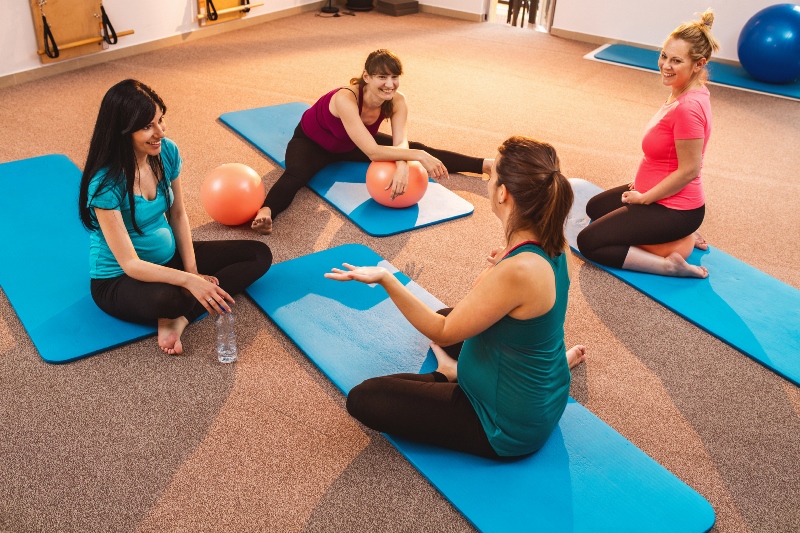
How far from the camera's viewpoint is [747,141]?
187 inches

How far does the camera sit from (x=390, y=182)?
333cm

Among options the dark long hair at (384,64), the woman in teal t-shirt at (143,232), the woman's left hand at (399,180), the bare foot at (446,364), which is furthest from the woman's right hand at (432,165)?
the bare foot at (446,364)

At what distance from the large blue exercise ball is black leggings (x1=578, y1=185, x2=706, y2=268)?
325 centimetres

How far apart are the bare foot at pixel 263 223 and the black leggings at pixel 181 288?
45 centimetres

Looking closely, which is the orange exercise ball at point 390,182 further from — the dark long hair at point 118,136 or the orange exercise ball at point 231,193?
the dark long hair at point 118,136

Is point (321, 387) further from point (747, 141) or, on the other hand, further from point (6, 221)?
point (747, 141)

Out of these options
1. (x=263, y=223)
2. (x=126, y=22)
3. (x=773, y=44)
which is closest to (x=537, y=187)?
(x=263, y=223)

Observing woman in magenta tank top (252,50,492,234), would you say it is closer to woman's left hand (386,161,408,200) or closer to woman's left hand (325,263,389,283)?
woman's left hand (386,161,408,200)

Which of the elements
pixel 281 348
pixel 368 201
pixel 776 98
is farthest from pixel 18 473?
pixel 776 98

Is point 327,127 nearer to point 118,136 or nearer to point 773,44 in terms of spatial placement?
point 118,136

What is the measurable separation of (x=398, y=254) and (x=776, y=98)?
13.4 ft

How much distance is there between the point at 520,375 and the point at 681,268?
1.56 m

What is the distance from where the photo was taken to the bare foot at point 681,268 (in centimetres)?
307

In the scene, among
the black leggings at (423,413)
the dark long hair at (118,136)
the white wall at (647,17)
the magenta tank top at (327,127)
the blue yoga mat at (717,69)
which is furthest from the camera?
the white wall at (647,17)
